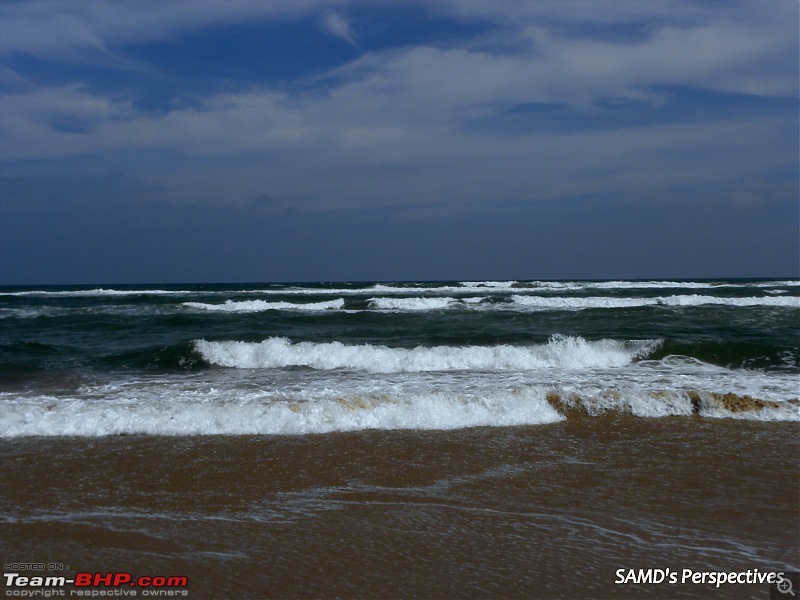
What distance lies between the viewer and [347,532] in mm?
3957

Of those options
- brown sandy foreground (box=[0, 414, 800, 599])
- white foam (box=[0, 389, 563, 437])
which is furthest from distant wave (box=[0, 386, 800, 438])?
brown sandy foreground (box=[0, 414, 800, 599])

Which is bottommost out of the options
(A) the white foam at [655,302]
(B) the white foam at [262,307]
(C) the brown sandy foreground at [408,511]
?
(C) the brown sandy foreground at [408,511]

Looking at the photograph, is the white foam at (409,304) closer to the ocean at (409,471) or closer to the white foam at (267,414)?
the ocean at (409,471)

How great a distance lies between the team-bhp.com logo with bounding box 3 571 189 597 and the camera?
10.7 ft

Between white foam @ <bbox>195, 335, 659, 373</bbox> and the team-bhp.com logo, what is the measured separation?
7.24m

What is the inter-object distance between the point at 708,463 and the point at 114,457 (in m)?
5.57

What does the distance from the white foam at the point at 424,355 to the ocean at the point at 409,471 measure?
77 mm

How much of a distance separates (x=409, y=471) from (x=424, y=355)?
6.29m

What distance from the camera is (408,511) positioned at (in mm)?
4301

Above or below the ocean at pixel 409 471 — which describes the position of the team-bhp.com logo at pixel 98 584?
below

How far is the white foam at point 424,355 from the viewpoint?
11.1 metres

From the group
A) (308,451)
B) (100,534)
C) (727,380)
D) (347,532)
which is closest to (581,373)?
(727,380)

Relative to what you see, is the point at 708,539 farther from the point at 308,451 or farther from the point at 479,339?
the point at 479,339

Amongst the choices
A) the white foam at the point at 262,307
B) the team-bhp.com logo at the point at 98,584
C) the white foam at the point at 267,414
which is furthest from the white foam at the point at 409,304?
the team-bhp.com logo at the point at 98,584
